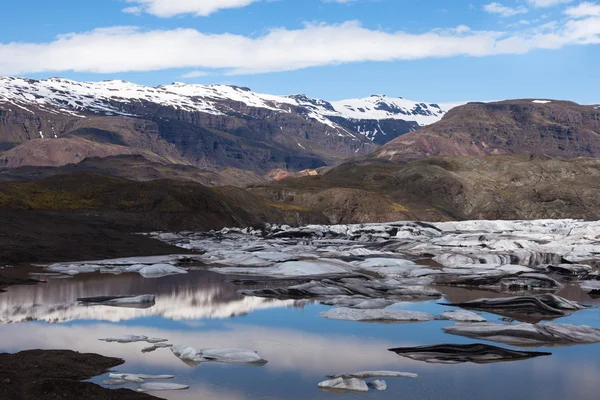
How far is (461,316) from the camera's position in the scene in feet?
85.8

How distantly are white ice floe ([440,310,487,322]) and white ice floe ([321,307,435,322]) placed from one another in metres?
0.56

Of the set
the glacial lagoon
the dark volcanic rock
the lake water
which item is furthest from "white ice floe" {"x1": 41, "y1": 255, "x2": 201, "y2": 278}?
the dark volcanic rock

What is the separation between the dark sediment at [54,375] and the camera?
14.4 metres

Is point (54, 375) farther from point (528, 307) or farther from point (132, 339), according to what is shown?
point (528, 307)

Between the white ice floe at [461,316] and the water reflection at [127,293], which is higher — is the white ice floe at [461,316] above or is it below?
above

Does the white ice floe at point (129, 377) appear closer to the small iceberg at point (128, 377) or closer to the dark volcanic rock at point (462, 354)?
the small iceberg at point (128, 377)

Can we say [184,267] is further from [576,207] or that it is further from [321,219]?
[576,207]

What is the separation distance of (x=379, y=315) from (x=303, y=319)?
2837 mm

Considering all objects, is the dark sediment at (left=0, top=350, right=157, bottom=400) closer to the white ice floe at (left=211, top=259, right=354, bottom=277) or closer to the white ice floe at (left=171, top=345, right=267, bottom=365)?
the white ice floe at (left=171, top=345, right=267, bottom=365)

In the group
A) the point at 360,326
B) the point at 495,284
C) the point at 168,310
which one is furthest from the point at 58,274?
the point at 495,284

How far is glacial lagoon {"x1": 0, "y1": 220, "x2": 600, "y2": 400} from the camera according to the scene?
17.1 meters

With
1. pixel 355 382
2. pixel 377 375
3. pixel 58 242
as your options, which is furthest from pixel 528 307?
pixel 58 242

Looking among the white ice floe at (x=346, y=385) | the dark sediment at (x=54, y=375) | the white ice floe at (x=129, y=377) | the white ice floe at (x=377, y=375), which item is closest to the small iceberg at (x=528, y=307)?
the white ice floe at (x=377, y=375)

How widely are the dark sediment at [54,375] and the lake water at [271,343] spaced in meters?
0.68
